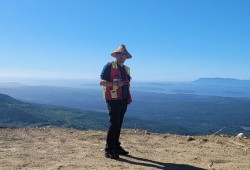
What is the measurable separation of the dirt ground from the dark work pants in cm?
39

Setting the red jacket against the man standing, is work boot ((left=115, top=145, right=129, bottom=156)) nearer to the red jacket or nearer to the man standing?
the man standing

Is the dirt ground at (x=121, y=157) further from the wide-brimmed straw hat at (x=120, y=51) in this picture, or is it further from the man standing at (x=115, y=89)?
the wide-brimmed straw hat at (x=120, y=51)

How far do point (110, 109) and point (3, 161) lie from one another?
243 centimetres

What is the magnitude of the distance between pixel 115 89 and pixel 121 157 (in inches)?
58.4

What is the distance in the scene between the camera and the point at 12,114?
9900 centimetres

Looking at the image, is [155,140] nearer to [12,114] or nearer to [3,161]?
[3,161]

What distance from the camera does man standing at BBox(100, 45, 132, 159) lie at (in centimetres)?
841

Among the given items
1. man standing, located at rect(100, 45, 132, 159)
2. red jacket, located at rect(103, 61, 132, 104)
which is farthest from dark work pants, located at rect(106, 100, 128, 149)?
red jacket, located at rect(103, 61, 132, 104)

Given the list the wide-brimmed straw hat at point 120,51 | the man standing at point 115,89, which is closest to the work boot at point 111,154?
the man standing at point 115,89

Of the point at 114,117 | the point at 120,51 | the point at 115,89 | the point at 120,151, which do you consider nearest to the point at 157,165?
the point at 120,151

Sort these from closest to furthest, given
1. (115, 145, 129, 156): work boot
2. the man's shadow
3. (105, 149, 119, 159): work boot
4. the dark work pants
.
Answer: the man's shadow < (105, 149, 119, 159): work boot < the dark work pants < (115, 145, 129, 156): work boot

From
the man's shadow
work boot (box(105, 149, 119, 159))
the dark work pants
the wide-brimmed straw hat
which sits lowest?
the man's shadow

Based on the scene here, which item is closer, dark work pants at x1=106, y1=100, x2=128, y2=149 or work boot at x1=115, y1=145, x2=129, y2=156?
dark work pants at x1=106, y1=100, x2=128, y2=149

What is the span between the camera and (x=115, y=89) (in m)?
8.45
